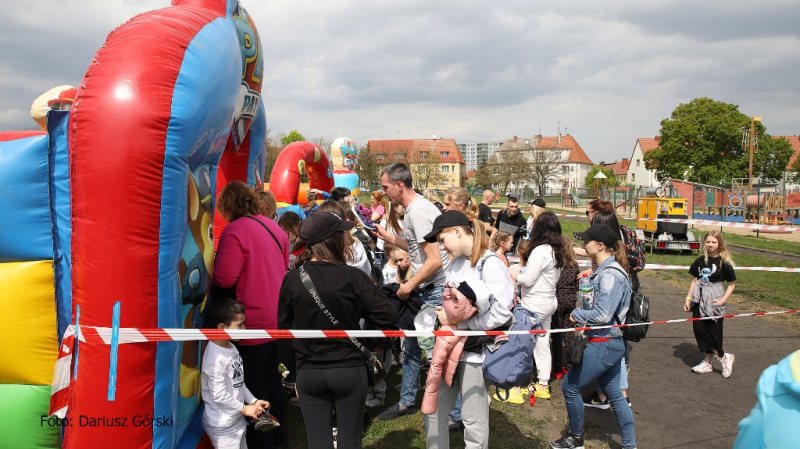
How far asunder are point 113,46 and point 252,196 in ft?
4.35

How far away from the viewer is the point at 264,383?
3848 millimetres

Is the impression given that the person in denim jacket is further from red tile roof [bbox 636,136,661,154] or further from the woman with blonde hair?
red tile roof [bbox 636,136,661,154]

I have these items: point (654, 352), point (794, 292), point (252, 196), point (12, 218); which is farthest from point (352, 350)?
point (794, 292)

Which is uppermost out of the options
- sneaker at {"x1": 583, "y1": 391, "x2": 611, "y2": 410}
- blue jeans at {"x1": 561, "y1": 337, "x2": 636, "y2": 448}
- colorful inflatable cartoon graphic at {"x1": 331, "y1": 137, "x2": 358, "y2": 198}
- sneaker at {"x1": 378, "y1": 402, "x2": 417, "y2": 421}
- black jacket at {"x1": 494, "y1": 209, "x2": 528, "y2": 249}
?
colorful inflatable cartoon graphic at {"x1": 331, "y1": 137, "x2": 358, "y2": 198}

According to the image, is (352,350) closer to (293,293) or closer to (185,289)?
(293,293)

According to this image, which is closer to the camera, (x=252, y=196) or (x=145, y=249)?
(x=145, y=249)

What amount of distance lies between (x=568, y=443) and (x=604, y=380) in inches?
24.2

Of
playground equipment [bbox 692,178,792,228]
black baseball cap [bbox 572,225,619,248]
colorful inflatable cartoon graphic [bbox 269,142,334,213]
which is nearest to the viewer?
black baseball cap [bbox 572,225,619,248]

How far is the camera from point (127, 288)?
2760 millimetres

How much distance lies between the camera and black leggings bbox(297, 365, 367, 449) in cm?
293

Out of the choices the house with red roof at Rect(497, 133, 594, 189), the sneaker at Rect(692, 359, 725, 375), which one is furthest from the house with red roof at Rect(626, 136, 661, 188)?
the sneaker at Rect(692, 359, 725, 375)

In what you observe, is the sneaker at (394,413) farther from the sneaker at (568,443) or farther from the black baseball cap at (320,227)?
the black baseball cap at (320,227)

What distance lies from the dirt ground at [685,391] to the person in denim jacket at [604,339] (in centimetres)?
45

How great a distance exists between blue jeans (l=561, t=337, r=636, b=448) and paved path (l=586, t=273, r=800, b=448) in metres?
0.46
